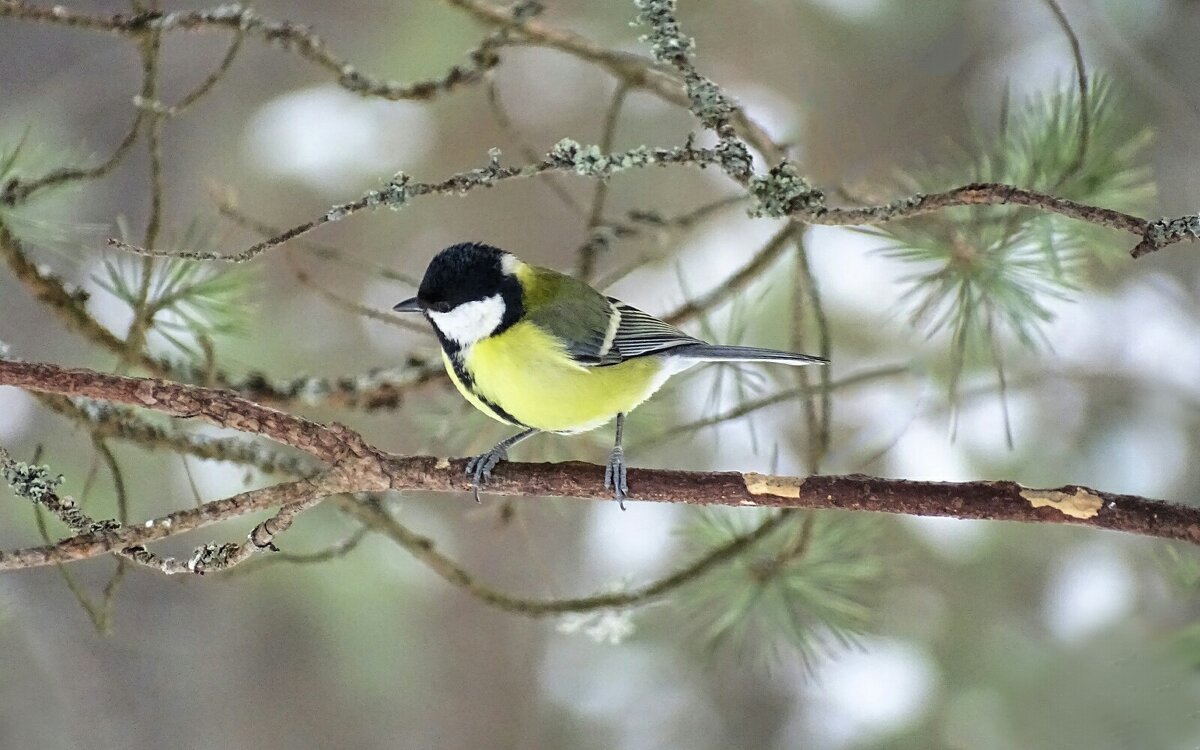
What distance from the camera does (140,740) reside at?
122 cm

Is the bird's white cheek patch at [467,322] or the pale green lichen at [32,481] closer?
the pale green lichen at [32,481]

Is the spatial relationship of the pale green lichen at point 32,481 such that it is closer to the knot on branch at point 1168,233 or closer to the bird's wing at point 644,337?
the bird's wing at point 644,337

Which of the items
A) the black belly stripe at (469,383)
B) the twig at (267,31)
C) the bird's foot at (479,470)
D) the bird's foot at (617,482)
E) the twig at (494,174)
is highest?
the twig at (267,31)

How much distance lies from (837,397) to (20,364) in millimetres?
901

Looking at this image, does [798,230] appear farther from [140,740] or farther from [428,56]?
[140,740]

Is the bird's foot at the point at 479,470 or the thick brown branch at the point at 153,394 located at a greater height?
the bird's foot at the point at 479,470

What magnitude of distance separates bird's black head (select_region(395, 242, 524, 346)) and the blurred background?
0.16 m

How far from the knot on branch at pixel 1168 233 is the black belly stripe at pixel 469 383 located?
1.45 ft

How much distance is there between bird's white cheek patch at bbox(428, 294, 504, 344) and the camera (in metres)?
0.77

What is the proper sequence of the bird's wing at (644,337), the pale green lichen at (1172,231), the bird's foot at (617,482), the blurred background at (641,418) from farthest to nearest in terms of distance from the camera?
1. the blurred background at (641,418)
2. the bird's wing at (644,337)
3. the bird's foot at (617,482)
4. the pale green lichen at (1172,231)

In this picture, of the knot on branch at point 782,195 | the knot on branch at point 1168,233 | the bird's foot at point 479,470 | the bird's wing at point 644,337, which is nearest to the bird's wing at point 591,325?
the bird's wing at point 644,337

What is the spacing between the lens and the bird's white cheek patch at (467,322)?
0.77m

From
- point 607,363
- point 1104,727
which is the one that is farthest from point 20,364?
point 1104,727

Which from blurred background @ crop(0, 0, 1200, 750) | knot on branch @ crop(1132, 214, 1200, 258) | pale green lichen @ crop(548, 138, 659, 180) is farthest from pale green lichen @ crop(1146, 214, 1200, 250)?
blurred background @ crop(0, 0, 1200, 750)
